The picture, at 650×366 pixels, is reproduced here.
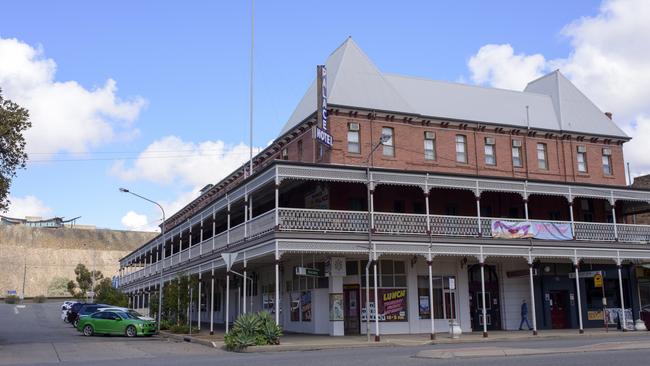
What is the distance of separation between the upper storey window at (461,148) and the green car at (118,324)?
19.0 m

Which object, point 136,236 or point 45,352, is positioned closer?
point 45,352

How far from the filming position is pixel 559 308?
1411 inches

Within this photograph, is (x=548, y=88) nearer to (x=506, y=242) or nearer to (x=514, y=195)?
(x=514, y=195)

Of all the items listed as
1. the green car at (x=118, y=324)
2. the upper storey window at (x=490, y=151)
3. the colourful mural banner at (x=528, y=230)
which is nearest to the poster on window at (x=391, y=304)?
the colourful mural banner at (x=528, y=230)

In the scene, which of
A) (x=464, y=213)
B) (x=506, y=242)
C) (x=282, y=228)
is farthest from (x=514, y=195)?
(x=282, y=228)

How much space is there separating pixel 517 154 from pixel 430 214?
8811 millimetres

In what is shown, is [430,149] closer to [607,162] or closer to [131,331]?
[607,162]

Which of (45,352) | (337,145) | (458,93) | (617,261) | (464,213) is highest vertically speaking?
(458,93)

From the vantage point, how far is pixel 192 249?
A: 128 feet

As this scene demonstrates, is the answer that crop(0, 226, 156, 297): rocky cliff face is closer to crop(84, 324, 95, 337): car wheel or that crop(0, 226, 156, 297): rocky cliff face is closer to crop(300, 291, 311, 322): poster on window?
crop(84, 324, 95, 337): car wheel

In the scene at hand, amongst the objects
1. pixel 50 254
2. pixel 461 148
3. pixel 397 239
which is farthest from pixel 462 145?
pixel 50 254

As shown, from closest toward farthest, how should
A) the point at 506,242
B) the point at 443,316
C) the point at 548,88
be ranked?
the point at 506,242 < the point at 443,316 < the point at 548,88

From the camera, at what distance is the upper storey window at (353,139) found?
33406 millimetres

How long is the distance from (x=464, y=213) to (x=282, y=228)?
12.5 m
